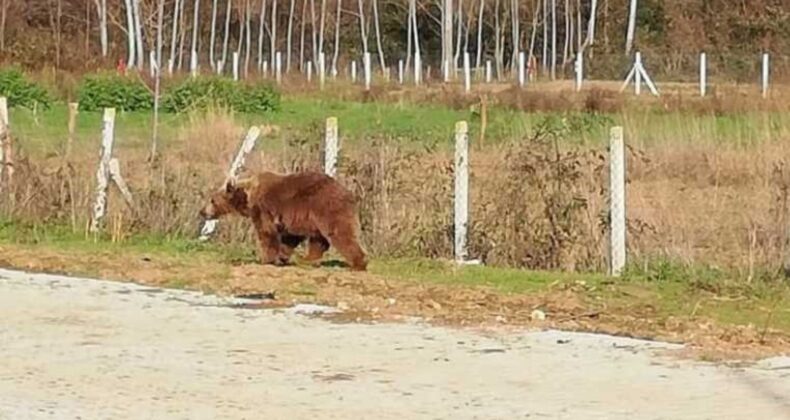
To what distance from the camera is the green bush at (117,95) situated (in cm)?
3738

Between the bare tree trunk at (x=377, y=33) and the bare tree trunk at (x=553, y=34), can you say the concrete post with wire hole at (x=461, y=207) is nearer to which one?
the bare tree trunk at (x=553, y=34)

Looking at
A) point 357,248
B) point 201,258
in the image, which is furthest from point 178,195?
point 357,248

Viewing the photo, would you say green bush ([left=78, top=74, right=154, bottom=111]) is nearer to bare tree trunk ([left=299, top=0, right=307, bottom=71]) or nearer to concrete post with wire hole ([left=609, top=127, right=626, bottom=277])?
concrete post with wire hole ([left=609, top=127, right=626, bottom=277])

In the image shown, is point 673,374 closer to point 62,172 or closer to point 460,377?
point 460,377

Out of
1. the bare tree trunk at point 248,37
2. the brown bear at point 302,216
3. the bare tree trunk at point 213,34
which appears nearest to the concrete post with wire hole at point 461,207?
the brown bear at point 302,216

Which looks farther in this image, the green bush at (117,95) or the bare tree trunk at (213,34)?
the bare tree trunk at (213,34)

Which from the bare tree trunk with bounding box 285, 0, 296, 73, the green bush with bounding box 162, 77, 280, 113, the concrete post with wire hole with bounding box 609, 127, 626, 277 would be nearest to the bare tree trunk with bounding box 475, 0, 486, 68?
the bare tree trunk with bounding box 285, 0, 296, 73

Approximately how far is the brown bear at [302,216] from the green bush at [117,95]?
22.6m

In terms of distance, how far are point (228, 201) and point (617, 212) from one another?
3.57 m

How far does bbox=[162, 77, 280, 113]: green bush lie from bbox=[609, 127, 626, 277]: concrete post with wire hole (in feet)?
65.0

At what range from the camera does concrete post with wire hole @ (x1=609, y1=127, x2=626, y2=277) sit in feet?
47.7

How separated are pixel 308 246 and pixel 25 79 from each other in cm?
2669

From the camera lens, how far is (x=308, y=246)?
49.3 feet

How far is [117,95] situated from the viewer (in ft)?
123
